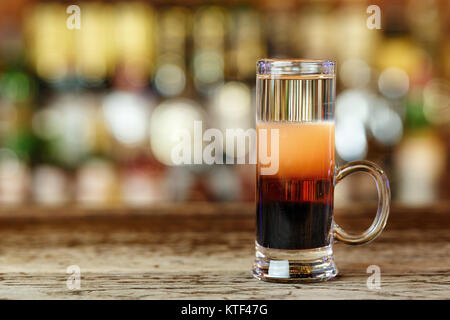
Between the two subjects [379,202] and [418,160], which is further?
[418,160]

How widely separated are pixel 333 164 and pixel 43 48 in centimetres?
194

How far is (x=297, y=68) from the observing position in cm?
67

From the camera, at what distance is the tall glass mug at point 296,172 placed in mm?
666

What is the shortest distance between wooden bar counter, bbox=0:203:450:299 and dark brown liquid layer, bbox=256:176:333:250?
5 centimetres

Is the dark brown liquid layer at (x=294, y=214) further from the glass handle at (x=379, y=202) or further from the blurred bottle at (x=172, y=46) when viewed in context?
the blurred bottle at (x=172, y=46)

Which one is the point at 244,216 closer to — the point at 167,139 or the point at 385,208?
the point at 385,208

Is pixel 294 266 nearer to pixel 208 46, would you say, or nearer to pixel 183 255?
pixel 183 255

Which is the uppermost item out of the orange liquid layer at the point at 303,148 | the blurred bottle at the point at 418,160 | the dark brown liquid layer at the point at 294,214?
the orange liquid layer at the point at 303,148

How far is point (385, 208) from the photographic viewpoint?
2.26ft

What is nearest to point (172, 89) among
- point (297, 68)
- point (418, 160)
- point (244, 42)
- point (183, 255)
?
point (244, 42)

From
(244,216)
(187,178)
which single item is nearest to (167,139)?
(187,178)

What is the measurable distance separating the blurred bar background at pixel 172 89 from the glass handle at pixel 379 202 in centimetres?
165

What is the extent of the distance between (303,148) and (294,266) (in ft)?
0.41

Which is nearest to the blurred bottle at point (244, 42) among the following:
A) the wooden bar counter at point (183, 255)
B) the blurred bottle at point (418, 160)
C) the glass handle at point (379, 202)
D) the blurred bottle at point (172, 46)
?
the blurred bottle at point (172, 46)
